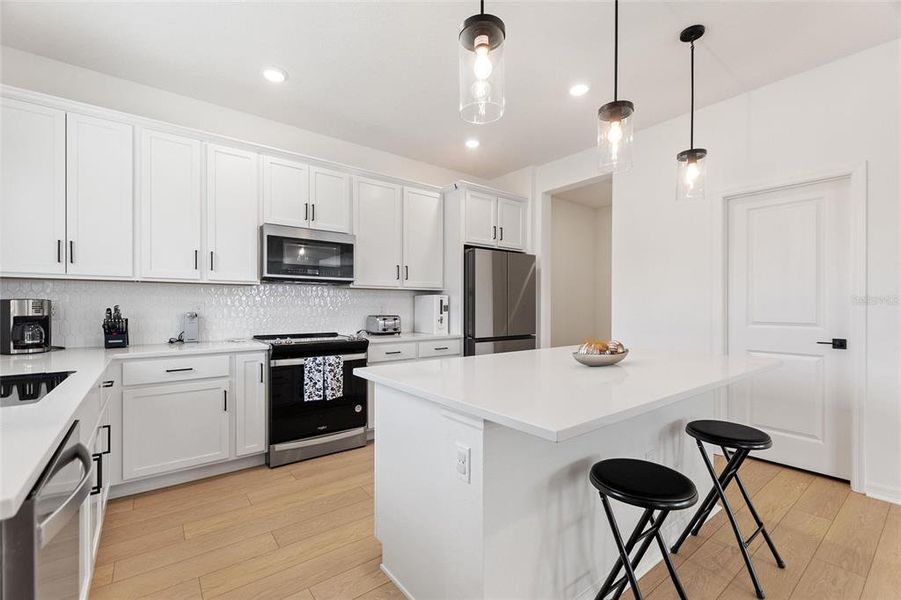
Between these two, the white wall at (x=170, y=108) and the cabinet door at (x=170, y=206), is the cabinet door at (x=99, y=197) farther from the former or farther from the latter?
the white wall at (x=170, y=108)

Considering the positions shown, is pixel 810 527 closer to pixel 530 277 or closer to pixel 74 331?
pixel 530 277

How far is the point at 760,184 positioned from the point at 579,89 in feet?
5.05

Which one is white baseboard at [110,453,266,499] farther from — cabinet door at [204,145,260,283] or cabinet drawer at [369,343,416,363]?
cabinet door at [204,145,260,283]

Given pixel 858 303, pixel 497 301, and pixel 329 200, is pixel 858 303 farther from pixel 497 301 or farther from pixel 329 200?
pixel 329 200

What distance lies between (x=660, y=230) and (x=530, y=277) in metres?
→ 1.42

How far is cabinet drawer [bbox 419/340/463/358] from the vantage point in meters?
3.96

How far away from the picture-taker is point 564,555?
5.08 feet

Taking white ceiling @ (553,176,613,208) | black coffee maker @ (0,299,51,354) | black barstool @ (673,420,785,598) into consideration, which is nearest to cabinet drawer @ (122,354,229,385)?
black coffee maker @ (0,299,51,354)

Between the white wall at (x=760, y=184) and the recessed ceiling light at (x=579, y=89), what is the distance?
2.70ft

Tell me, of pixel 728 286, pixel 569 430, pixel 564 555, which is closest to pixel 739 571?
pixel 564 555

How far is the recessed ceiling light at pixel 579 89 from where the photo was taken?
3051mm

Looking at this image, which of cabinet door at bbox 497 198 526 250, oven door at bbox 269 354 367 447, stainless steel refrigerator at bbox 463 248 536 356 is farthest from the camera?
cabinet door at bbox 497 198 526 250

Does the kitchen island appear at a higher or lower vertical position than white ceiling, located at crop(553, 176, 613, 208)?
lower

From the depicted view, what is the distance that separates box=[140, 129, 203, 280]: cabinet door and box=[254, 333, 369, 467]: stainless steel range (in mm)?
865
